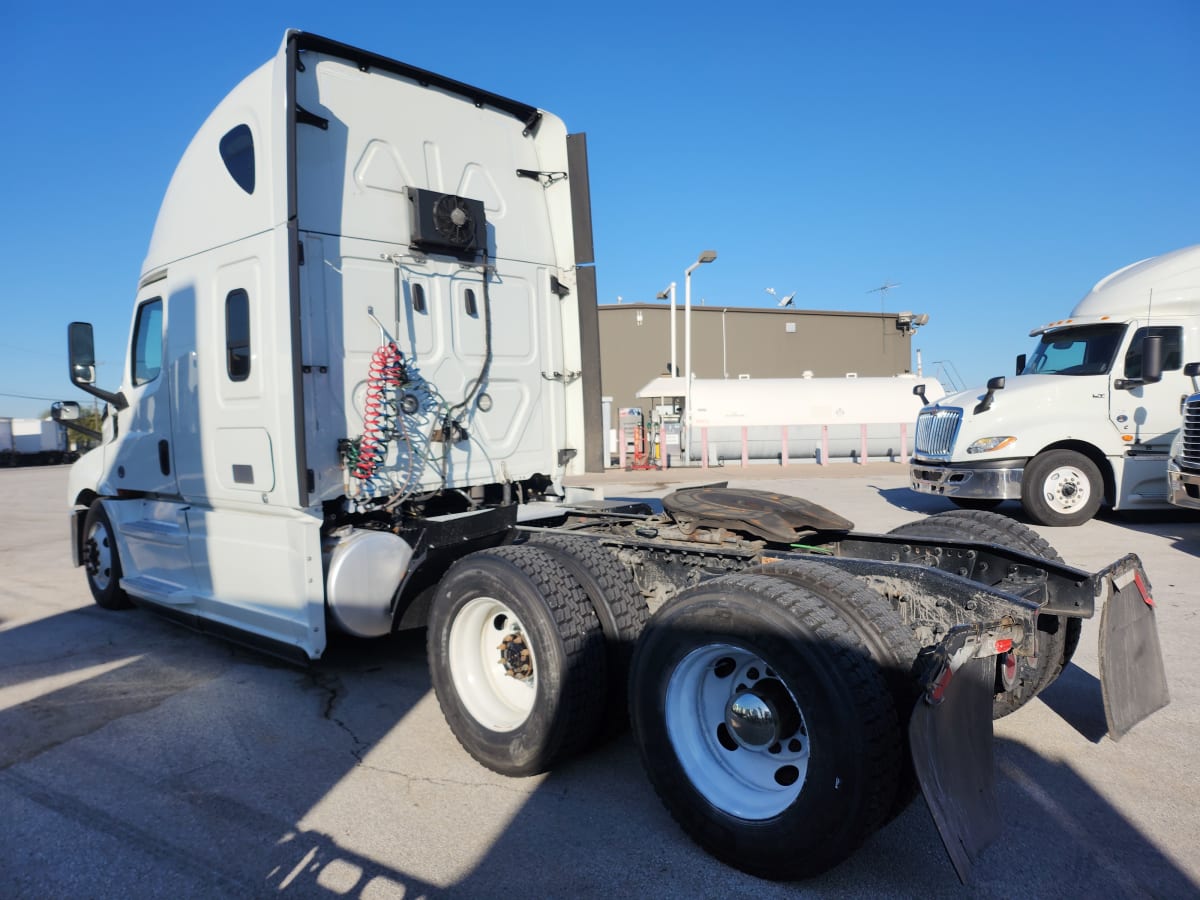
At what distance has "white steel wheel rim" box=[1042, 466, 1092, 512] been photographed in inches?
406

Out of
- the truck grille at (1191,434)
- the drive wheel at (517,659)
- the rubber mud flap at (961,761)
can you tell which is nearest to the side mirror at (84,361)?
the drive wheel at (517,659)

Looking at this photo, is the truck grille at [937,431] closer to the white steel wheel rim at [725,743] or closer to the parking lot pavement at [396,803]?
the parking lot pavement at [396,803]

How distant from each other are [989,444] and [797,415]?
44.0ft

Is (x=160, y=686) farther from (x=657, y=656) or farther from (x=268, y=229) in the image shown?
(x=657, y=656)

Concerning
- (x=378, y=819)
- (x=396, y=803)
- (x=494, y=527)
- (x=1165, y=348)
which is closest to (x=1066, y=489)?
(x=1165, y=348)

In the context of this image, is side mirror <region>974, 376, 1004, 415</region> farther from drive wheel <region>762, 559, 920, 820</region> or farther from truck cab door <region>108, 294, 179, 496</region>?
truck cab door <region>108, 294, 179, 496</region>

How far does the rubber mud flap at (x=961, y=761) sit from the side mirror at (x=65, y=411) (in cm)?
670

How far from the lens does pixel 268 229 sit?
4355 mm

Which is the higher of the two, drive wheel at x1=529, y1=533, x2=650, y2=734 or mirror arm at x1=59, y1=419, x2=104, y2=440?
mirror arm at x1=59, y1=419, x2=104, y2=440

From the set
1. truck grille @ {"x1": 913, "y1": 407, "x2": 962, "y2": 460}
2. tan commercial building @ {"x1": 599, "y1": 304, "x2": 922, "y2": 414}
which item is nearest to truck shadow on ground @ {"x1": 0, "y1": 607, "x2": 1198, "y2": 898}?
truck grille @ {"x1": 913, "y1": 407, "x2": 962, "y2": 460}

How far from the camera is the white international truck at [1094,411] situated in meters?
10.0

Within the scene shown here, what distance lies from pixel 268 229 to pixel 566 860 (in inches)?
140

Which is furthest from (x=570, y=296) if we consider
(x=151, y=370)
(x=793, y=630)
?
(x=793, y=630)

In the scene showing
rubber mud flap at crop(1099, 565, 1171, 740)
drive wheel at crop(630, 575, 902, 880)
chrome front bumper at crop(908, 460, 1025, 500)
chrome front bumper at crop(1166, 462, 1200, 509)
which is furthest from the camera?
chrome front bumper at crop(908, 460, 1025, 500)
